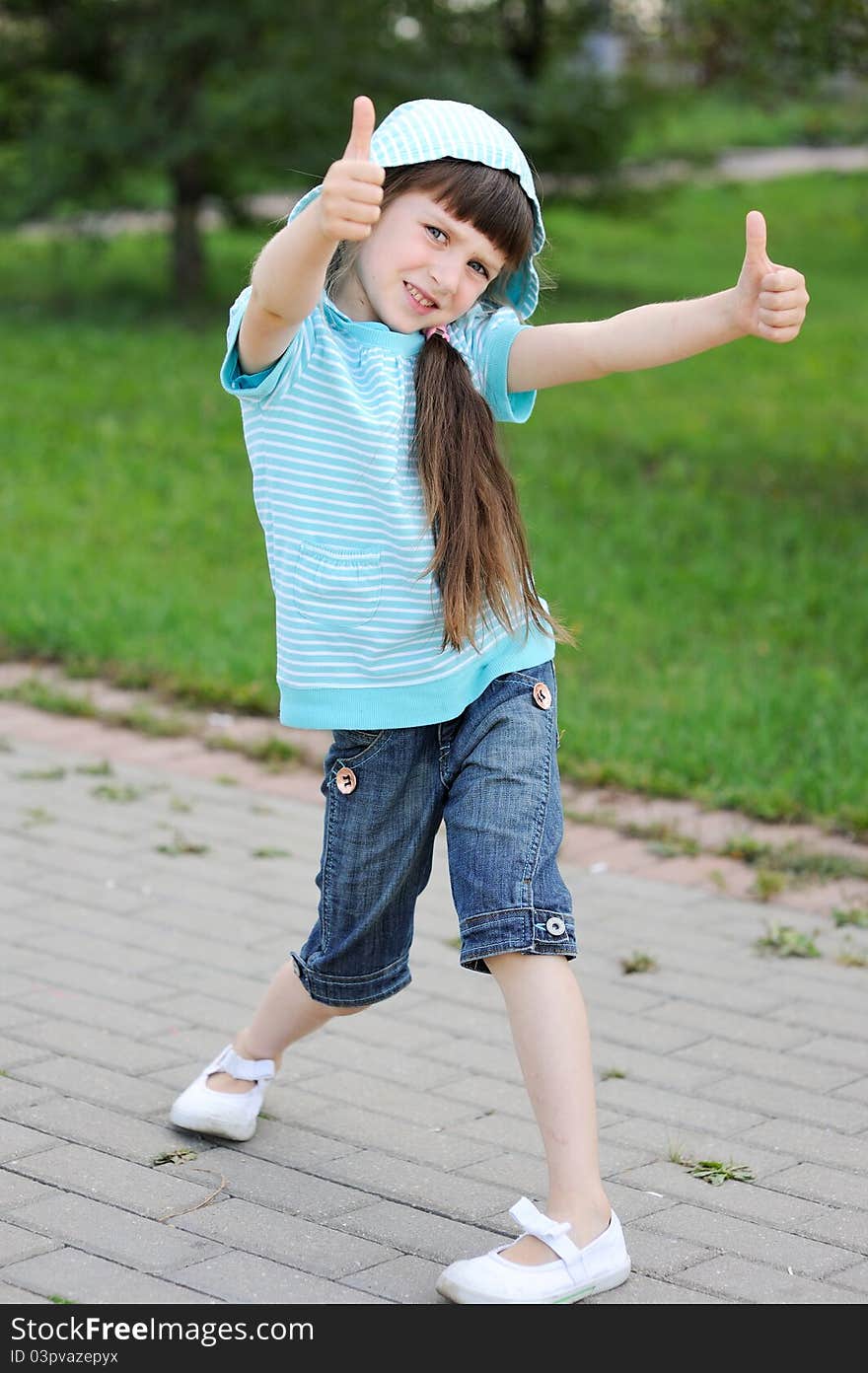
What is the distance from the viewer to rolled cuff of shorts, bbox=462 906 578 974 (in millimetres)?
2559

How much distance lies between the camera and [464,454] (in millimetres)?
2611

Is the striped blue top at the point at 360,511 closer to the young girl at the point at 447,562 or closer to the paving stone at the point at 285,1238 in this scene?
the young girl at the point at 447,562

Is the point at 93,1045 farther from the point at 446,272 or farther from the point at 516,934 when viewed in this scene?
the point at 446,272

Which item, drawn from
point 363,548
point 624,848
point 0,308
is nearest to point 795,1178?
point 363,548

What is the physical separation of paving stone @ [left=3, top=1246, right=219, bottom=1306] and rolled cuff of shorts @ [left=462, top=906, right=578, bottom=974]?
60cm

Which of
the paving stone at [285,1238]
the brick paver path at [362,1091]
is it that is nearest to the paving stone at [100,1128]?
the brick paver path at [362,1091]

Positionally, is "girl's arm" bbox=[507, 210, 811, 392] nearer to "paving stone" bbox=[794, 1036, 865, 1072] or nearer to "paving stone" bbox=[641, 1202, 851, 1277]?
"paving stone" bbox=[641, 1202, 851, 1277]

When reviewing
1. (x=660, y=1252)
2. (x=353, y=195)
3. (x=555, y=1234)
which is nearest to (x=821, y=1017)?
(x=660, y=1252)

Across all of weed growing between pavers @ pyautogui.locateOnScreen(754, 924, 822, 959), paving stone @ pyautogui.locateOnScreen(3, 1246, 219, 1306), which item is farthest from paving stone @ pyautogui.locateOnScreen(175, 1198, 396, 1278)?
weed growing between pavers @ pyautogui.locateOnScreen(754, 924, 822, 959)

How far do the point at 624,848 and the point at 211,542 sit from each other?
3324mm

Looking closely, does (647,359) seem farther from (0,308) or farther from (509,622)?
(0,308)

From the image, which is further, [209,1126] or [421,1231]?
[209,1126]

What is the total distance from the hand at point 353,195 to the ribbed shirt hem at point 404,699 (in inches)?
26.1

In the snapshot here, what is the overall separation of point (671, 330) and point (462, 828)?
2.57ft
